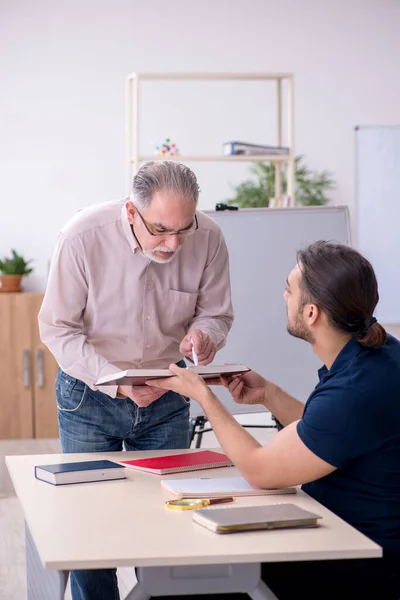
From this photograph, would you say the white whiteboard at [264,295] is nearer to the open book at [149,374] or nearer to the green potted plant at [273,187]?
the open book at [149,374]

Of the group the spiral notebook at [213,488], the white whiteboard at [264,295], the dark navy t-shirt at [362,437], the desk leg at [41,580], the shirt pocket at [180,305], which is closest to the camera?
the desk leg at [41,580]

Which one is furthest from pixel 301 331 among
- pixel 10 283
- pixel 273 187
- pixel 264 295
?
pixel 273 187

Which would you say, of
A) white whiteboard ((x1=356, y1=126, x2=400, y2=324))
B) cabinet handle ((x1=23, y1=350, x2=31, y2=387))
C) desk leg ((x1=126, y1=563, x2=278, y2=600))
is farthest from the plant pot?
desk leg ((x1=126, y1=563, x2=278, y2=600))

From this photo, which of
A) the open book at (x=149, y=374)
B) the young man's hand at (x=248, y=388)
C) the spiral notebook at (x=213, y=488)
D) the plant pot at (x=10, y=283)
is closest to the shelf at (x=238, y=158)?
the plant pot at (x=10, y=283)

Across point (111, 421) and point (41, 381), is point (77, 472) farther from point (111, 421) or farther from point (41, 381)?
point (41, 381)

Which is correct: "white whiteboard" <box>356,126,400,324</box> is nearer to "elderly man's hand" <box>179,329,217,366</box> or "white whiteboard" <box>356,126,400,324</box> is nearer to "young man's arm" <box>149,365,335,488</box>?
"elderly man's hand" <box>179,329,217,366</box>

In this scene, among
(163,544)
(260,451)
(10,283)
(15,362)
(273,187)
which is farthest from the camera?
(273,187)

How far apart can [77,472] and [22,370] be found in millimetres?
3931

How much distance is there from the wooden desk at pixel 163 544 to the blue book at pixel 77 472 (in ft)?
0.44

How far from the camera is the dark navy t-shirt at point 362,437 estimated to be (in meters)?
1.72

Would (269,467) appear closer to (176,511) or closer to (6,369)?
(176,511)

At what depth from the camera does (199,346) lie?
2.33 meters

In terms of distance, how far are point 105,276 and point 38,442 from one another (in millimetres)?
3548

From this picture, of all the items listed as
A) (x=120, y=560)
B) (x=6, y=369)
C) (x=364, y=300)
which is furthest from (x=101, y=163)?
(x=120, y=560)
